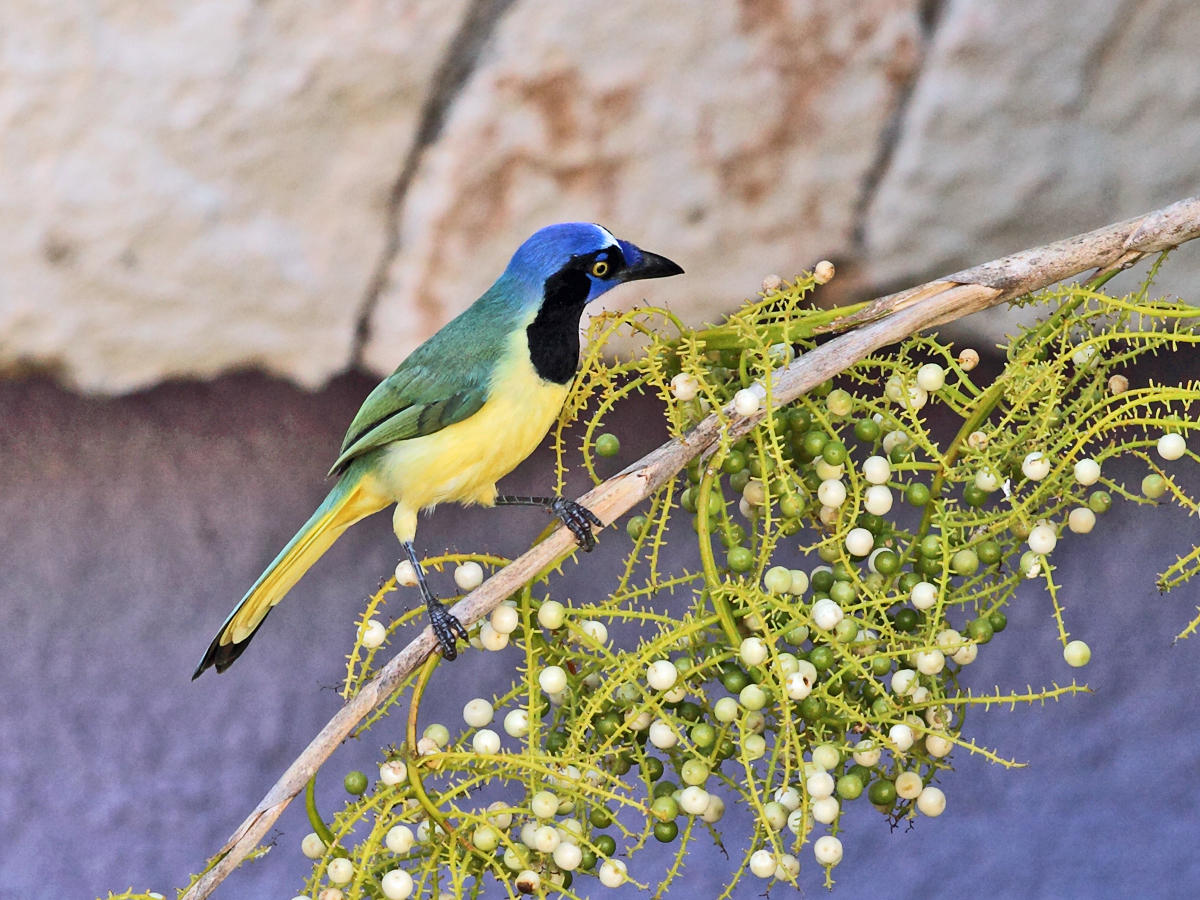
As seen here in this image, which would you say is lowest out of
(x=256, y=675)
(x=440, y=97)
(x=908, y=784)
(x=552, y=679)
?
(x=256, y=675)

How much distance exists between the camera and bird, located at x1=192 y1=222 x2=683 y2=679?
2.11ft

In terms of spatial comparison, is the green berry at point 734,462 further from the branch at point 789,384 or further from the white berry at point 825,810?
the white berry at point 825,810

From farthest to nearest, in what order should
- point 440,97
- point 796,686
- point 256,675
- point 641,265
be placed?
point 256,675, point 440,97, point 641,265, point 796,686

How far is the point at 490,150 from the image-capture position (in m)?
0.86

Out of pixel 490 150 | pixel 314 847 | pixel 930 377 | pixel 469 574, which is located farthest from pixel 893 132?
pixel 314 847

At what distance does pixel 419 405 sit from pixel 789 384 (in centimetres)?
20

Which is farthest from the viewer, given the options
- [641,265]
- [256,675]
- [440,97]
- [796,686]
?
[256,675]

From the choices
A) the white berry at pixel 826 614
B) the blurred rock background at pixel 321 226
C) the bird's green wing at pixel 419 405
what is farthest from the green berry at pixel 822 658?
the blurred rock background at pixel 321 226

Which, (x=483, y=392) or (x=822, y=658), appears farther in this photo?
(x=483, y=392)

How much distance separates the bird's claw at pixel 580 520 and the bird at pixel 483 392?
0.04m

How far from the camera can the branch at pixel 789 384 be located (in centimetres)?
55


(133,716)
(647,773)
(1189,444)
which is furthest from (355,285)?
(1189,444)

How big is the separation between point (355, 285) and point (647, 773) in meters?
0.47

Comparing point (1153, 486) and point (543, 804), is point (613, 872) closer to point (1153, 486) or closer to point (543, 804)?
point (543, 804)
